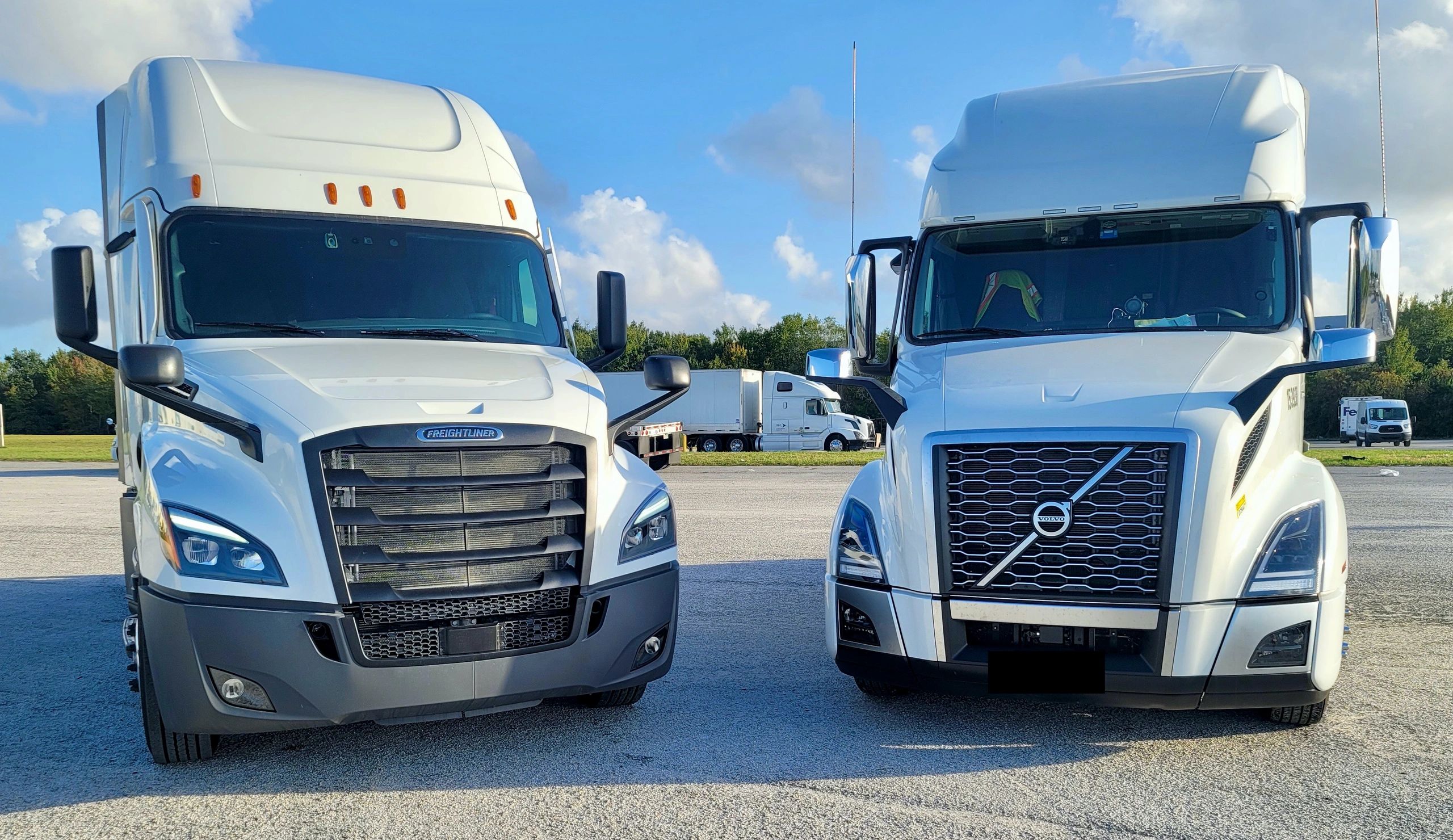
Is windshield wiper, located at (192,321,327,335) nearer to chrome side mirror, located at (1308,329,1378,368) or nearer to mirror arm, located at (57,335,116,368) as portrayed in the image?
mirror arm, located at (57,335,116,368)

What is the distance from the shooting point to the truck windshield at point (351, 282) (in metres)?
5.10

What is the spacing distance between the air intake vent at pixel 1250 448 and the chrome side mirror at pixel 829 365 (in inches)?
80.3

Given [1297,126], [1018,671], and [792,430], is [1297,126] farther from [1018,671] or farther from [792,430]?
[792,430]

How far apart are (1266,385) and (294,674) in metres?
4.30

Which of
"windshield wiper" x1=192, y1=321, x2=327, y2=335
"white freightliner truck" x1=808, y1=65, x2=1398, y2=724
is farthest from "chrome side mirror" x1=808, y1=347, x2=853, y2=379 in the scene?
"windshield wiper" x1=192, y1=321, x2=327, y2=335

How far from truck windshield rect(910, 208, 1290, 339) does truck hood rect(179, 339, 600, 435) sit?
2292 millimetres

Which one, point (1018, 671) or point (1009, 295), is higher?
point (1009, 295)

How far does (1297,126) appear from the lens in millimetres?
5902

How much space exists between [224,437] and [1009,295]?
163 inches

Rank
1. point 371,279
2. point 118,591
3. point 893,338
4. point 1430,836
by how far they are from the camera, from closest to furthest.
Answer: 1. point 1430,836
2. point 371,279
3. point 893,338
4. point 118,591

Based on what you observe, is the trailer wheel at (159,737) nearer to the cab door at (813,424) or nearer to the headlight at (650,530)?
the headlight at (650,530)

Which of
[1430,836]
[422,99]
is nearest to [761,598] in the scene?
[422,99]

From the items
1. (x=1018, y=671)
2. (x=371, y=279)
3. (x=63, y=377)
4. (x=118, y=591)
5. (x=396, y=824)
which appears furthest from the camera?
(x=63, y=377)

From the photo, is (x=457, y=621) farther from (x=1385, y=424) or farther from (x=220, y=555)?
(x=1385, y=424)
